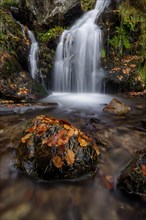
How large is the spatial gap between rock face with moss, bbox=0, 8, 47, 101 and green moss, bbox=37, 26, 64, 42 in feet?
3.87

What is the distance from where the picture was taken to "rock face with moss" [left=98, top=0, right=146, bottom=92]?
9.29 m

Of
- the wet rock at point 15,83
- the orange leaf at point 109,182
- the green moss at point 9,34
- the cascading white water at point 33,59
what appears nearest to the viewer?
the orange leaf at point 109,182

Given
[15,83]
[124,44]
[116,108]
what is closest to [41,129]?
[116,108]

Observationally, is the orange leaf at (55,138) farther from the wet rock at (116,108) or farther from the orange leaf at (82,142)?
the wet rock at (116,108)

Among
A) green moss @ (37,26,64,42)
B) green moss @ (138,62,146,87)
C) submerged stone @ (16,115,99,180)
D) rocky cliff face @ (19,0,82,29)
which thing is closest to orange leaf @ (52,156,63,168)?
submerged stone @ (16,115,99,180)

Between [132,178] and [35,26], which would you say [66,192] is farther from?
[35,26]

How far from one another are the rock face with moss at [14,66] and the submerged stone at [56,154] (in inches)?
176

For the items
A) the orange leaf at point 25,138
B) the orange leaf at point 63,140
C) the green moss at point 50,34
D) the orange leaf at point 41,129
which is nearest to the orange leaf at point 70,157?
the orange leaf at point 63,140

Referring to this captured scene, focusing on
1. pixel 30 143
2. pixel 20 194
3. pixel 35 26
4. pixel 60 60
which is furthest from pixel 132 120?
pixel 35 26

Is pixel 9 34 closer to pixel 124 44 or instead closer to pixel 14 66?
pixel 14 66

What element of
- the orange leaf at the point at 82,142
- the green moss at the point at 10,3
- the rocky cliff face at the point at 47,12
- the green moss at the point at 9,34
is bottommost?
the orange leaf at the point at 82,142

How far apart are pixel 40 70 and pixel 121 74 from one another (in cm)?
382

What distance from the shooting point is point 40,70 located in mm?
9898

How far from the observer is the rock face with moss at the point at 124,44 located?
9.29 m
